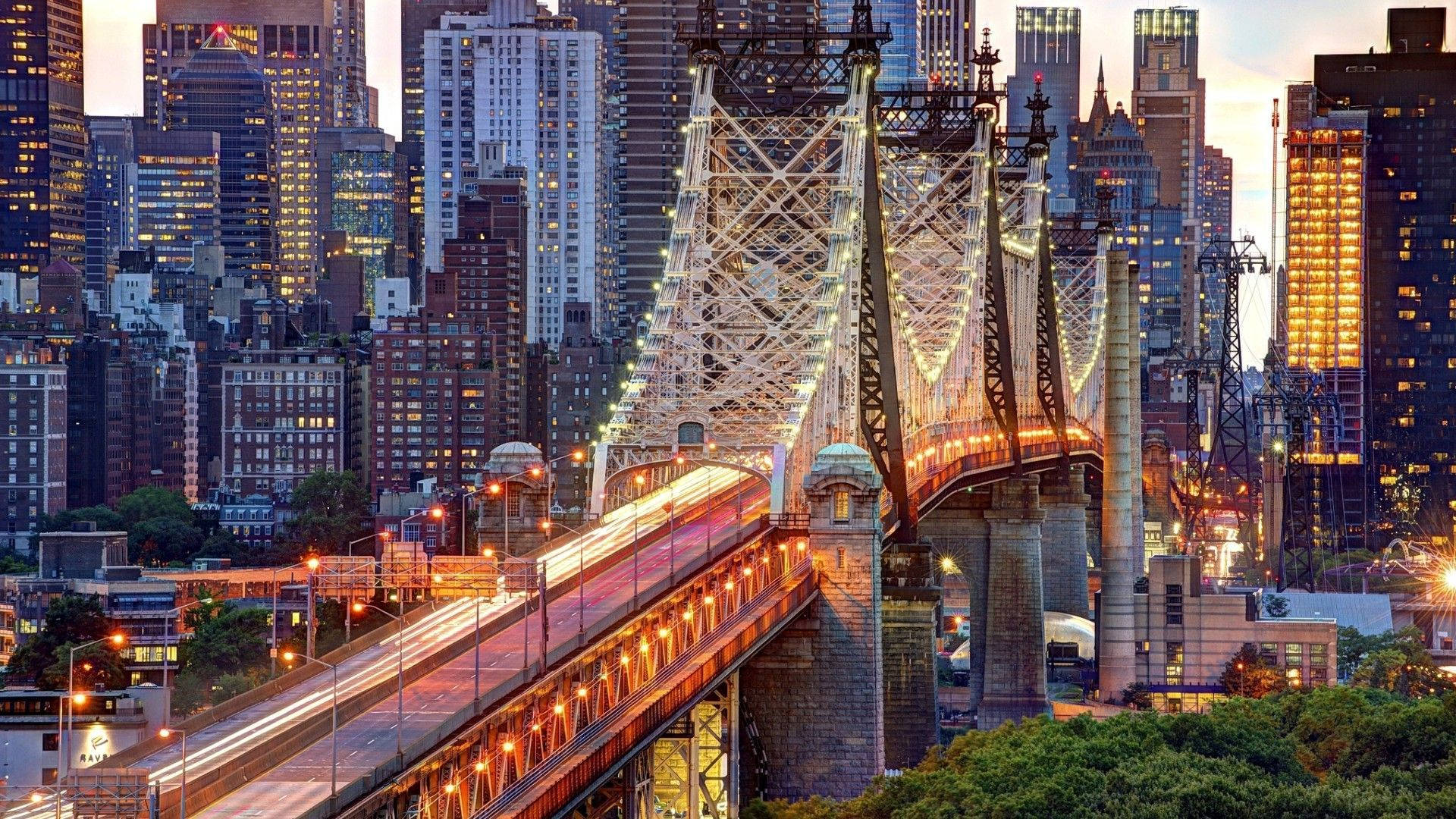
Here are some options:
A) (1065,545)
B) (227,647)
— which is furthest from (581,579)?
(1065,545)

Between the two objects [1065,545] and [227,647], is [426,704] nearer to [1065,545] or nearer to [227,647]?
[227,647]

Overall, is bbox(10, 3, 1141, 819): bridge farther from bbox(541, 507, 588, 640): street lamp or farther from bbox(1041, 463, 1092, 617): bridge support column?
bbox(1041, 463, 1092, 617): bridge support column

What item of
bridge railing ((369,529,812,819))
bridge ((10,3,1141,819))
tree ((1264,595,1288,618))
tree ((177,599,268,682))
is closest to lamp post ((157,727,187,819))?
bridge ((10,3,1141,819))

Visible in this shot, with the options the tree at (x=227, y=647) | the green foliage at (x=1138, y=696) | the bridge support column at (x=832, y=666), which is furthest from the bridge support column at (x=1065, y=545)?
the bridge support column at (x=832, y=666)

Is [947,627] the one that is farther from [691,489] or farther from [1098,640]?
[691,489]

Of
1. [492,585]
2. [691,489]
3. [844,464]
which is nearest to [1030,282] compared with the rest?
[691,489]

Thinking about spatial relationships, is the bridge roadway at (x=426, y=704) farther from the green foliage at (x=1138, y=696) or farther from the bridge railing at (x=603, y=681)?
the green foliage at (x=1138, y=696)
